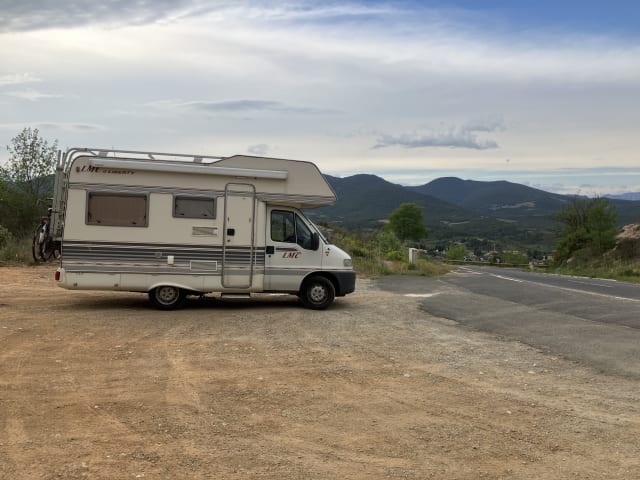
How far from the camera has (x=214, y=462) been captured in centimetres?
452

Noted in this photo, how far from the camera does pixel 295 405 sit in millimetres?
6027

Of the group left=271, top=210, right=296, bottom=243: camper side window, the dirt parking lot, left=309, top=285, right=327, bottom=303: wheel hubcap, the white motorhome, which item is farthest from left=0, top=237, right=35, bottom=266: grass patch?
left=309, top=285, right=327, bottom=303: wheel hubcap

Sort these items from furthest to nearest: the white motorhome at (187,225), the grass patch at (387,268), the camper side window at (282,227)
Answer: the grass patch at (387,268) → the camper side window at (282,227) → the white motorhome at (187,225)

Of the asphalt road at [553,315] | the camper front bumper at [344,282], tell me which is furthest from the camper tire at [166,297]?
the asphalt road at [553,315]

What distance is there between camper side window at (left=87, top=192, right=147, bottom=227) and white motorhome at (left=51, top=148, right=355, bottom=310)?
0.02 metres

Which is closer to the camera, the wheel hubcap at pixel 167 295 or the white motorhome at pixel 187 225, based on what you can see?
the white motorhome at pixel 187 225

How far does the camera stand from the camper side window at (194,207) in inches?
457

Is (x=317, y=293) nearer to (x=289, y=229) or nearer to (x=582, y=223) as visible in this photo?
(x=289, y=229)

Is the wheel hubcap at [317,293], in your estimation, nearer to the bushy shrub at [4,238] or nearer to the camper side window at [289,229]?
the camper side window at [289,229]

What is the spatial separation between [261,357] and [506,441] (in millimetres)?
3734

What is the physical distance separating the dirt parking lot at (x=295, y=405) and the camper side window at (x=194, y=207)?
2.29 metres

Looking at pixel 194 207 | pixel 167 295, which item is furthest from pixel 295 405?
pixel 194 207

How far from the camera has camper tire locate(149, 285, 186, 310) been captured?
11.7m

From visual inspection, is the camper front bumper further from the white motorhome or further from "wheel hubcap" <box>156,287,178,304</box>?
"wheel hubcap" <box>156,287,178,304</box>
